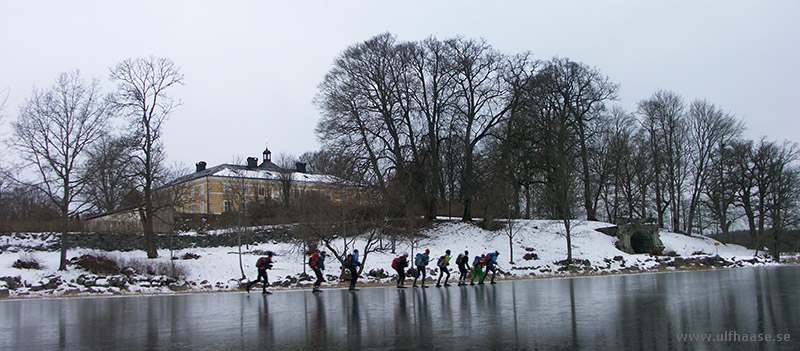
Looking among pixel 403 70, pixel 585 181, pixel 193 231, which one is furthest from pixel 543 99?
pixel 193 231

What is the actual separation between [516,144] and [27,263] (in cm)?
3384

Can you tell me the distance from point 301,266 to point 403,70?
64.2 feet

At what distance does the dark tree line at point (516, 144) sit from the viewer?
45656 mm

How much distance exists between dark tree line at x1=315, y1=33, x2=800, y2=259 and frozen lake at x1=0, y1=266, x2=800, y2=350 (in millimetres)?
23530

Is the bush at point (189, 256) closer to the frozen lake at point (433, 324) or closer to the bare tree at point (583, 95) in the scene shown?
the frozen lake at point (433, 324)

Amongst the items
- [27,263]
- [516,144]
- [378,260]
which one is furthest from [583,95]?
[27,263]

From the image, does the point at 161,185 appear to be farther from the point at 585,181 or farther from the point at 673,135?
the point at 673,135

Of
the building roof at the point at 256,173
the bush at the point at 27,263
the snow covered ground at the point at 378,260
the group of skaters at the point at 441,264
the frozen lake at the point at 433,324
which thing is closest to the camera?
the frozen lake at the point at 433,324

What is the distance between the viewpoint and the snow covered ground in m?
26.7

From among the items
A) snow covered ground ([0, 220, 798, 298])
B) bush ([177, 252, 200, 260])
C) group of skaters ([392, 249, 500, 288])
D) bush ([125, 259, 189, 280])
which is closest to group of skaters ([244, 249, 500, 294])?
group of skaters ([392, 249, 500, 288])

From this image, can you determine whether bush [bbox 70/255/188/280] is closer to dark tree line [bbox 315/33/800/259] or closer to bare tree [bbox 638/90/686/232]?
dark tree line [bbox 315/33/800/259]

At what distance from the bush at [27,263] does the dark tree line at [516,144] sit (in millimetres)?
20259

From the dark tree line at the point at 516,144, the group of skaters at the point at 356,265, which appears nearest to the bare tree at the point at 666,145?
the dark tree line at the point at 516,144

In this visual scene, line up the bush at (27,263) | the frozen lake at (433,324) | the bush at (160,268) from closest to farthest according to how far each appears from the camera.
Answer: the frozen lake at (433,324), the bush at (27,263), the bush at (160,268)
